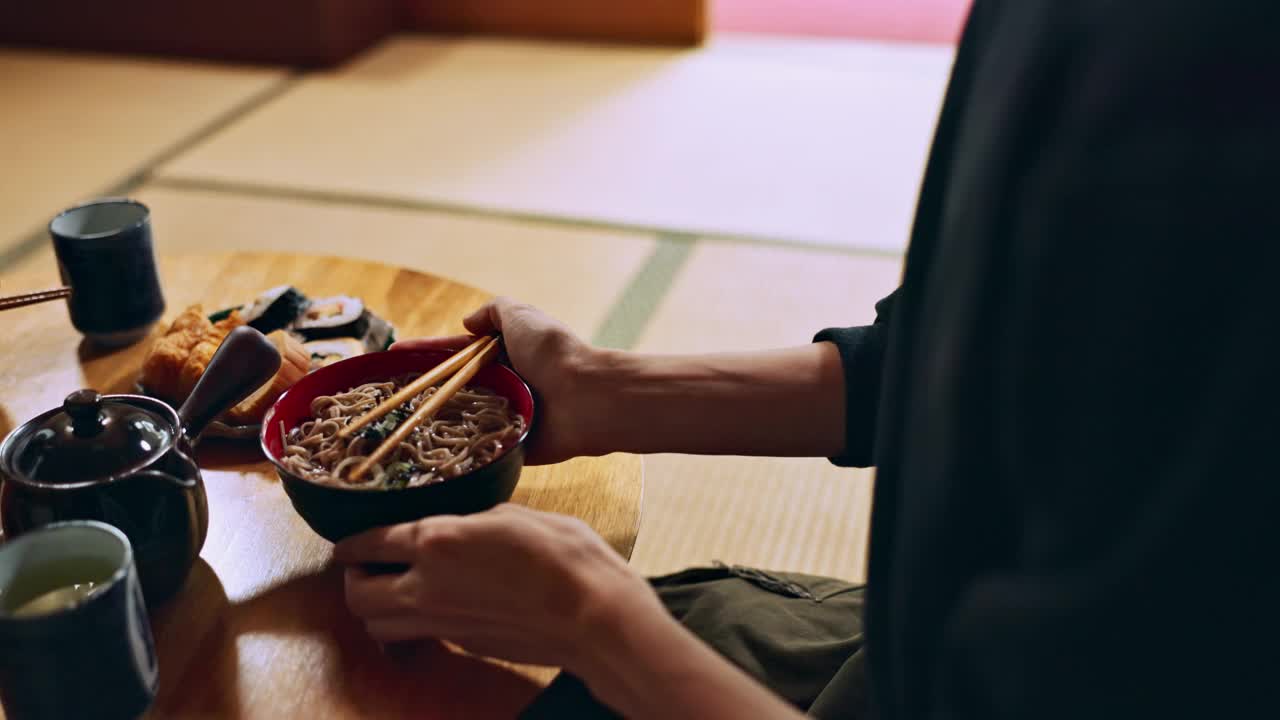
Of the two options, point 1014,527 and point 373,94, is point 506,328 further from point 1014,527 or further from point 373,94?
point 373,94

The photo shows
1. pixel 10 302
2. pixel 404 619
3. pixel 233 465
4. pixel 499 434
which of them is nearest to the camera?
pixel 404 619

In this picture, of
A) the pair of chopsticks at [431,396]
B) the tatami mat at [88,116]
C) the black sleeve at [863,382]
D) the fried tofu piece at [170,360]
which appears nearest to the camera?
the pair of chopsticks at [431,396]

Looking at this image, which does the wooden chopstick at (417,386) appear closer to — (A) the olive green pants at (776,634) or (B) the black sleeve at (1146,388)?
(A) the olive green pants at (776,634)

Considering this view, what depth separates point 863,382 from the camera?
1075 millimetres

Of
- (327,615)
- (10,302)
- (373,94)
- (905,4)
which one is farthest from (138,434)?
(905,4)

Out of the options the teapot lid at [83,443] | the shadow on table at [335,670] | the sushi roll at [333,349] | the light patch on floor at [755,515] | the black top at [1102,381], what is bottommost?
the light patch on floor at [755,515]

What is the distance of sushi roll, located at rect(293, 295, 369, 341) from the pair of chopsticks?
0.23 metres

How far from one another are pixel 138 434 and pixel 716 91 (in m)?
3.61

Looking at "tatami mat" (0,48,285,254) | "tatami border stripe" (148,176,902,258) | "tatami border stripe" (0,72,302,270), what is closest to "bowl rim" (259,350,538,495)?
"tatami border stripe" (148,176,902,258)

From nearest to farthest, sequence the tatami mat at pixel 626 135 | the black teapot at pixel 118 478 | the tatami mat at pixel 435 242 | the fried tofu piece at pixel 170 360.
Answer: the black teapot at pixel 118 478 < the fried tofu piece at pixel 170 360 < the tatami mat at pixel 435 242 < the tatami mat at pixel 626 135

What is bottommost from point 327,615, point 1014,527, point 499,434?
point 327,615

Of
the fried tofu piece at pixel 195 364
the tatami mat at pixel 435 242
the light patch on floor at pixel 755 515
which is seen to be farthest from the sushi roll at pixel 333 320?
the tatami mat at pixel 435 242

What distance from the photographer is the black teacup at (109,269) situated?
1261 mm

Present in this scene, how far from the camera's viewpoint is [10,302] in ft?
4.14
